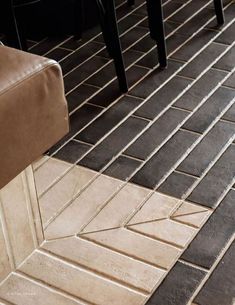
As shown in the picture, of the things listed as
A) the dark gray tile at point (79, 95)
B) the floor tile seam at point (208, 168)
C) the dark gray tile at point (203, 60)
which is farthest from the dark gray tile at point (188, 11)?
the floor tile seam at point (208, 168)

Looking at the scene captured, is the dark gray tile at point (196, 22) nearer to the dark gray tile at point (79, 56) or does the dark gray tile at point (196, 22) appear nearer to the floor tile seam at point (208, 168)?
the dark gray tile at point (79, 56)

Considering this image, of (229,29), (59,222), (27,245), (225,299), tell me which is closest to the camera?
(225,299)

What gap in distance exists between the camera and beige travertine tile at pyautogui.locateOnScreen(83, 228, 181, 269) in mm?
1430

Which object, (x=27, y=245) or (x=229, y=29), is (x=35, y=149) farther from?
(x=229, y=29)

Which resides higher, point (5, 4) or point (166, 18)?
point (5, 4)

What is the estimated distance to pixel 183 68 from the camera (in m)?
2.21

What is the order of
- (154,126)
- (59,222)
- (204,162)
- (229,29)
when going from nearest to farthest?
(59,222)
(204,162)
(154,126)
(229,29)

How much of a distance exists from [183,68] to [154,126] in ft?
1.33

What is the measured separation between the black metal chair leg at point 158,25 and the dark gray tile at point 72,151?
1.83 ft

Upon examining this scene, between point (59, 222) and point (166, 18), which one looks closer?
point (59, 222)

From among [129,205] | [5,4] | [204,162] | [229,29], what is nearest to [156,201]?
[129,205]

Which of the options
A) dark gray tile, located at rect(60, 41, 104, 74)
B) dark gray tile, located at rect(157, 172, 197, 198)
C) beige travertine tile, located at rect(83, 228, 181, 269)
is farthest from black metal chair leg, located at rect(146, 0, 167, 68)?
beige travertine tile, located at rect(83, 228, 181, 269)

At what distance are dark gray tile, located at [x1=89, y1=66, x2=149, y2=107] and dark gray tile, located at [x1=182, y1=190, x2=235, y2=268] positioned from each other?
638mm

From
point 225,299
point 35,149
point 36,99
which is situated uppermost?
point 36,99
